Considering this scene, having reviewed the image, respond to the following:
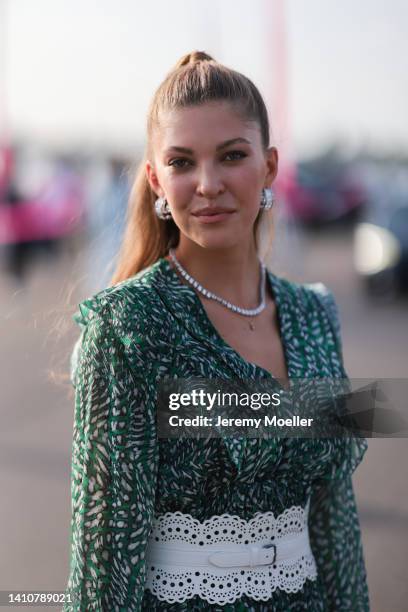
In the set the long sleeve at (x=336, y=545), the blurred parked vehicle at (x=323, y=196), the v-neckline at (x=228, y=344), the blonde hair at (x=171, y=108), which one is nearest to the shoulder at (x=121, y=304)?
the v-neckline at (x=228, y=344)

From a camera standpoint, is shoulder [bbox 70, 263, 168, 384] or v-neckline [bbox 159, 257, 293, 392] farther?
v-neckline [bbox 159, 257, 293, 392]

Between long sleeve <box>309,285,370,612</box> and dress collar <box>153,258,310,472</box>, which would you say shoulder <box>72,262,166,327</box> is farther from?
long sleeve <box>309,285,370,612</box>

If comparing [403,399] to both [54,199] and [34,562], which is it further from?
[54,199]

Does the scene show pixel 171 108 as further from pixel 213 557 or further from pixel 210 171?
pixel 213 557

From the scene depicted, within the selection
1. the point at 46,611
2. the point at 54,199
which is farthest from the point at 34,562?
the point at 54,199

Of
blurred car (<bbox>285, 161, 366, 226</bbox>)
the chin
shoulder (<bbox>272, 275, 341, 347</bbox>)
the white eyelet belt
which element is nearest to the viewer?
the white eyelet belt

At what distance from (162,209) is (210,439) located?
63 cm

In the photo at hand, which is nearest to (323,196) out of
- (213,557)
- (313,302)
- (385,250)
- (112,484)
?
(385,250)

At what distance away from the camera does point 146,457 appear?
1.84m

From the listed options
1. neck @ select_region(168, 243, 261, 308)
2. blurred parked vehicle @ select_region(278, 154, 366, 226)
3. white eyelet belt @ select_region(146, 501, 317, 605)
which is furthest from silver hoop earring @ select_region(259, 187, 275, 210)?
blurred parked vehicle @ select_region(278, 154, 366, 226)

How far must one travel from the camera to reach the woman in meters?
1.84

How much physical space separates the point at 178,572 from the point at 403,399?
0.72 metres

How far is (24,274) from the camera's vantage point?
1327cm

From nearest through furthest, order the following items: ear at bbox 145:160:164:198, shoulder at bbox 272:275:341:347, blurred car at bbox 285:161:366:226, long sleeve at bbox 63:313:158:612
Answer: long sleeve at bbox 63:313:158:612, ear at bbox 145:160:164:198, shoulder at bbox 272:275:341:347, blurred car at bbox 285:161:366:226
